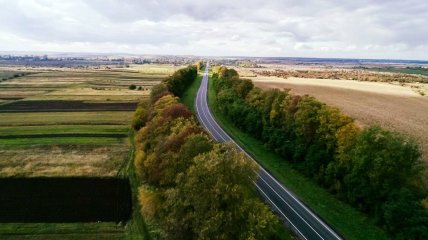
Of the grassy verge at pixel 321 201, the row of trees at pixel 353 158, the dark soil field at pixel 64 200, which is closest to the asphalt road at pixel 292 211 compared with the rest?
the grassy verge at pixel 321 201

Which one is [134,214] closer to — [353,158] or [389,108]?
[353,158]

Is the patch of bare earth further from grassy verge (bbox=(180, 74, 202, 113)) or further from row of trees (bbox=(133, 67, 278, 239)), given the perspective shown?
grassy verge (bbox=(180, 74, 202, 113))

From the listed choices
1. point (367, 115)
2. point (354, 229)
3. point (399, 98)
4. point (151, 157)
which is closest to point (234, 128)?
point (367, 115)

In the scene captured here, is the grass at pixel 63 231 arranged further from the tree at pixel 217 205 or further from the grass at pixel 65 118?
the grass at pixel 65 118

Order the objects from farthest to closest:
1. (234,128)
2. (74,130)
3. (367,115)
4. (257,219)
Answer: (367,115)
(234,128)
(74,130)
(257,219)

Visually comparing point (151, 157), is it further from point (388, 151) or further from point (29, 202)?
point (388, 151)

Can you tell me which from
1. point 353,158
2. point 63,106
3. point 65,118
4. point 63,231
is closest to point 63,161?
point 63,231
